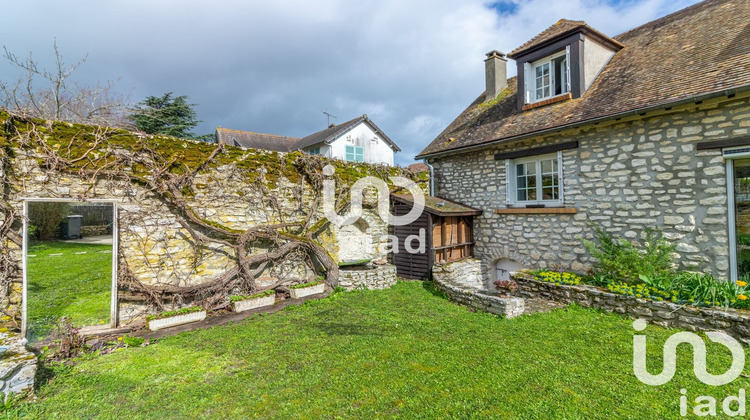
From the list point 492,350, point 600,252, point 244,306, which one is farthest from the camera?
point 600,252

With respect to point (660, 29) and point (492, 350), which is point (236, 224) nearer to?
point (492, 350)

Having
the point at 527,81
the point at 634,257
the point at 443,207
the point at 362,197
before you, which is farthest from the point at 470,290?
the point at 527,81

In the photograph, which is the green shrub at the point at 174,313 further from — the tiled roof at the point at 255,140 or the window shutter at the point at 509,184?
the tiled roof at the point at 255,140

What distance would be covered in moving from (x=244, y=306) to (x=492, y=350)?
4.65 meters

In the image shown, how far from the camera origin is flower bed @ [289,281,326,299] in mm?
7086

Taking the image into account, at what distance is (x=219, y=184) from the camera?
6.75 m

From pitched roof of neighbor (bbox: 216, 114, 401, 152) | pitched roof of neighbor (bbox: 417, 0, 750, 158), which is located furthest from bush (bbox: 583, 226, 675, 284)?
pitched roof of neighbor (bbox: 216, 114, 401, 152)

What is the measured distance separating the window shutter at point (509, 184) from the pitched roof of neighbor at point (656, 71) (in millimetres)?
879

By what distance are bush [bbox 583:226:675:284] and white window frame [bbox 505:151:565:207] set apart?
4.46ft

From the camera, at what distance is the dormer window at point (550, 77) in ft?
26.6

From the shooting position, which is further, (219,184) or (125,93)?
(125,93)

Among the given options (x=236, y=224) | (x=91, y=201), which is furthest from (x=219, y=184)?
(x=91, y=201)

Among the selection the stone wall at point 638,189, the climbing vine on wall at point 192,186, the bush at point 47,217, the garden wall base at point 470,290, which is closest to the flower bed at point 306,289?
the climbing vine on wall at point 192,186

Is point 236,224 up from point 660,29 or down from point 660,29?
down
